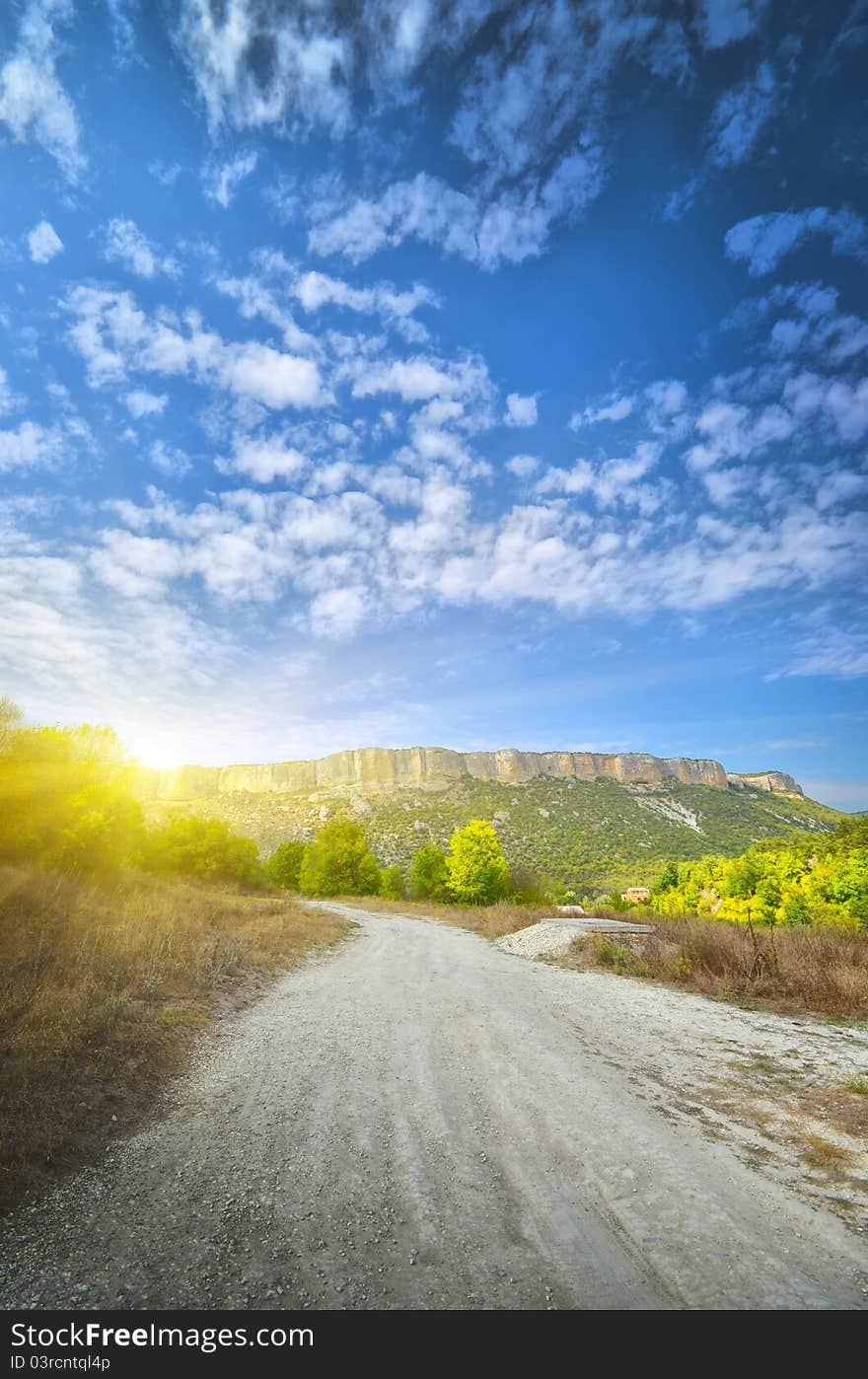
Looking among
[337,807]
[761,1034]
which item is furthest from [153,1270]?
[337,807]

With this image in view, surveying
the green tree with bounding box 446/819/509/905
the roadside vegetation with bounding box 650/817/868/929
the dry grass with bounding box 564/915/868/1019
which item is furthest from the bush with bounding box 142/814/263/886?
the dry grass with bounding box 564/915/868/1019

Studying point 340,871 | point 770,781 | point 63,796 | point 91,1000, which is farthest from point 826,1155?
point 770,781

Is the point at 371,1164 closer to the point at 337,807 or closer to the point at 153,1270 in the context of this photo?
the point at 153,1270

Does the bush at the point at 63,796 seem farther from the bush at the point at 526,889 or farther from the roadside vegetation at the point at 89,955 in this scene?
the bush at the point at 526,889

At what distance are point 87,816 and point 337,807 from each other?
8125 cm

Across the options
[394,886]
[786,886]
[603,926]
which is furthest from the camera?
[394,886]

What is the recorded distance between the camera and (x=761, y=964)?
36.7 ft

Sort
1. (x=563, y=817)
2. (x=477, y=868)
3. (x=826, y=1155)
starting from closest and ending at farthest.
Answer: (x=826, y=1155)
(x=477, y=868)
(x=563, y=817)

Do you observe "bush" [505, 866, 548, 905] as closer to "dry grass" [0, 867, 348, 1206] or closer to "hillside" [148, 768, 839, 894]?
"hillside" [148, 768, 839, 894]

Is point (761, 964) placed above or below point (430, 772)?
below

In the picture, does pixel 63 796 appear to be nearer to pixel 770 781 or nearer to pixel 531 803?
pixel 531 803

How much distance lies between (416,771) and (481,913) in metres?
97.0

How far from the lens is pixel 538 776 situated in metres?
111

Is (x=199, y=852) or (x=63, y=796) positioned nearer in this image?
(x=63, y=796)
